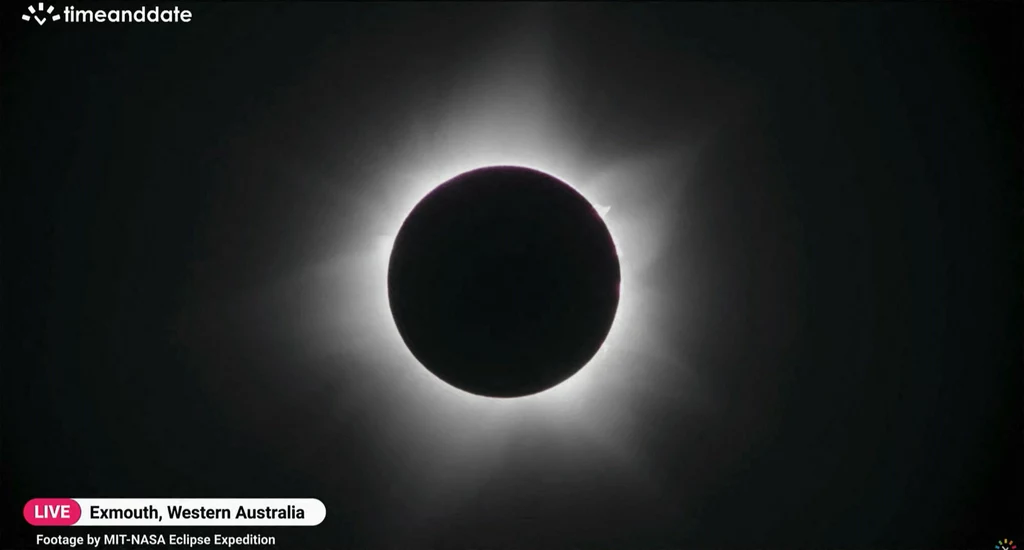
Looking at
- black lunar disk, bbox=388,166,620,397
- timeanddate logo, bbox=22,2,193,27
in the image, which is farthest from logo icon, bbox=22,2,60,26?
black lunar disk, bbox=388,166,620,397

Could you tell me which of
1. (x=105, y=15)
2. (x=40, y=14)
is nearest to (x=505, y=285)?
(x=105, y=15)

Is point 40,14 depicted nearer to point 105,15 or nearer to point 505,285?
point 105,15

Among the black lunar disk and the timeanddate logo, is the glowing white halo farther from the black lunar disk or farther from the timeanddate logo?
the timeanddate logo

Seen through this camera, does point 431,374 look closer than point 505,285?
No

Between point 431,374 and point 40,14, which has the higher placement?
point 40,14

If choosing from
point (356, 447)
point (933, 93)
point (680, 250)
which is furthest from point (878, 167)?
point (356, 447)

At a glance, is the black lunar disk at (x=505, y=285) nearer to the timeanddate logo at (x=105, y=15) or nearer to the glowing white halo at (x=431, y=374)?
the glowing white halo at (x=431, y=374)

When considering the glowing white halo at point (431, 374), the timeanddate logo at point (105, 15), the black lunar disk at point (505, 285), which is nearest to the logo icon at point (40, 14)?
the timeanddate logo at point (105, 15)
